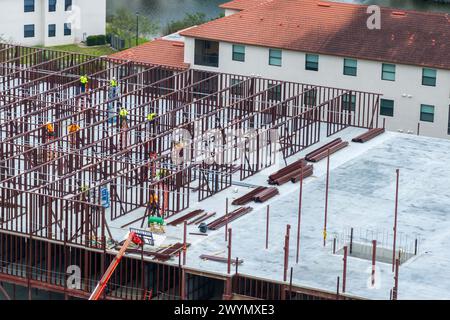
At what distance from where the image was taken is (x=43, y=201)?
84.7 meters

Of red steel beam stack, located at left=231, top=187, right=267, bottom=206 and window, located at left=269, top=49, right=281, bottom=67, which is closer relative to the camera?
red steel beam stack, located at left=231, top=187, right=267, bottom=206

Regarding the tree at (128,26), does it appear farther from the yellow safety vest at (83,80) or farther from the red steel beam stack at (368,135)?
the red steel beam stack at (368,135)

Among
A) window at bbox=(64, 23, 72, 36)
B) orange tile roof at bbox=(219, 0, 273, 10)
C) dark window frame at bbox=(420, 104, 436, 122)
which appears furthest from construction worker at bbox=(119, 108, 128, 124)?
window at bbox=(64, 23, 72, 36)

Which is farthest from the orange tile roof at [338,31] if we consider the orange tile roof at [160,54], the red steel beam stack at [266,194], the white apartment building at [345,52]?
the red steel beam stack at [266,194]

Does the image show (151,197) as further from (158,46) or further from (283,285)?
(158,46)

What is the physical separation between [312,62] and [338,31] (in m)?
2.53

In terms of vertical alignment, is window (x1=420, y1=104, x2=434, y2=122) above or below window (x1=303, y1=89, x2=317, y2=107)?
below

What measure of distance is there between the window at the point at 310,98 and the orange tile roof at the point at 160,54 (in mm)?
9643

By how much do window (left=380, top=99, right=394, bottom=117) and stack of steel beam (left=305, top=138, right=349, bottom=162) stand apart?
11797mm

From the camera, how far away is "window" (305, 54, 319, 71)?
115062 millimetres

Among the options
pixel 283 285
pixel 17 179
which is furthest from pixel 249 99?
pixel 283 285

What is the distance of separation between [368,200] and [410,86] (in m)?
23.2

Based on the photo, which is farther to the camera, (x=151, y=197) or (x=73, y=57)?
(x=73, y=57)

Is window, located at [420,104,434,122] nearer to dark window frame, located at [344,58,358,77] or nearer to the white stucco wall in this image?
the white stucco wall
